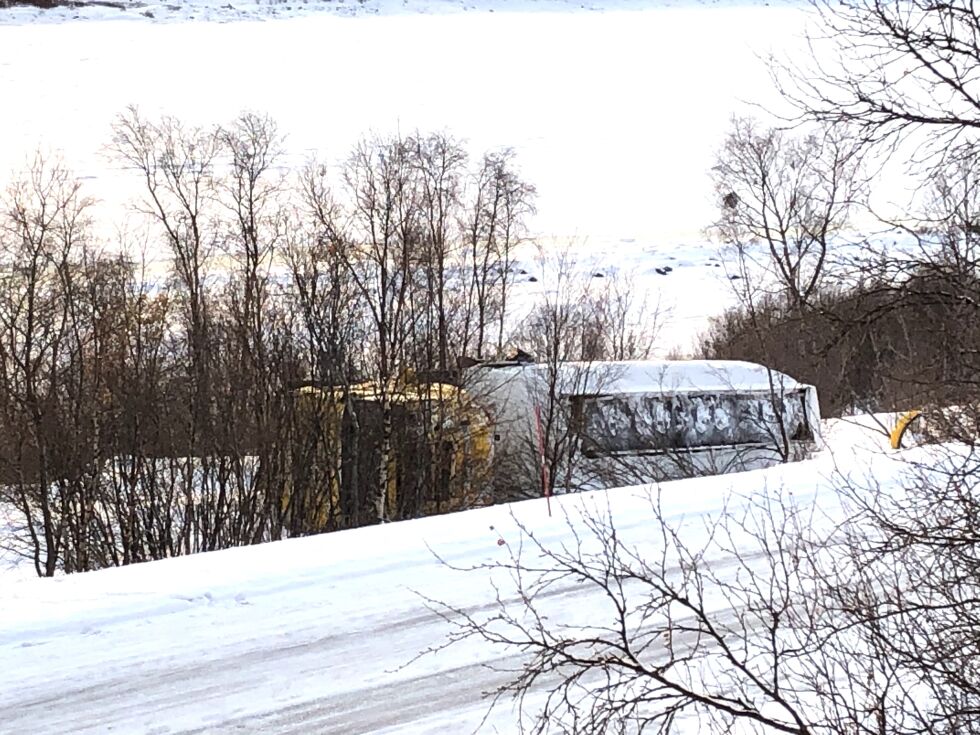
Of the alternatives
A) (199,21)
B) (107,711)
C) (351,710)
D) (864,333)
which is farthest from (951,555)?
(199,21)

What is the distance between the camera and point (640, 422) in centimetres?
1917

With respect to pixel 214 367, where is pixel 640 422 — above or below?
below

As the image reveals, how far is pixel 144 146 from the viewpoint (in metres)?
23.6

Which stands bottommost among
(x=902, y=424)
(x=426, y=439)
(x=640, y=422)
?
(x=426, y=439)

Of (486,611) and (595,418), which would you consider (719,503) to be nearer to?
(486,611)

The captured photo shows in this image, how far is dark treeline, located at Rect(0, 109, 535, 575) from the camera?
59.2 ft

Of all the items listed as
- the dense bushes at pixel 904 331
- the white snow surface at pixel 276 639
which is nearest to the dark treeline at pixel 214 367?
the white snow surface at pixel 276 639

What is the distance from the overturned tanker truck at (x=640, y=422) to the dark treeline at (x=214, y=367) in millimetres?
1201

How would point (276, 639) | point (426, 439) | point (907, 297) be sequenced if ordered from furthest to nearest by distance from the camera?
1. point (426, 439)
2. point (276, 639)
3. point (907, 297)

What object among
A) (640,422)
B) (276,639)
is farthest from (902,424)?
(640,422)

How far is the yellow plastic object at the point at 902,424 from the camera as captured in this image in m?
6.10

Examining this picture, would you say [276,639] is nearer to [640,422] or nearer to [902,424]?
[902,424]

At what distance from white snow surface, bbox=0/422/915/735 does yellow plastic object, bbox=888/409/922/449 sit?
415 millimetres

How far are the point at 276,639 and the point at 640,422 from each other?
12.2m
